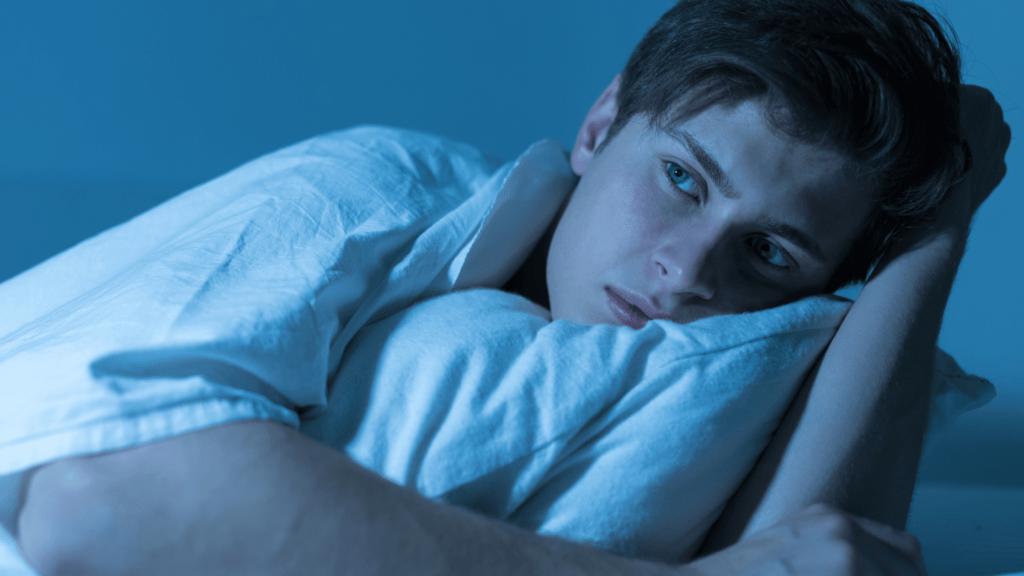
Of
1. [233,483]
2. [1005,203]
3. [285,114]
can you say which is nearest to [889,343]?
[233,483]

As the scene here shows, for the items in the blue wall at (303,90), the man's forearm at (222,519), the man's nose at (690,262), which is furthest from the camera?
the blue wall at (303,90)

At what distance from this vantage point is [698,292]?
2.45 feet

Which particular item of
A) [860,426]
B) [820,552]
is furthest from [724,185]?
[820,552]

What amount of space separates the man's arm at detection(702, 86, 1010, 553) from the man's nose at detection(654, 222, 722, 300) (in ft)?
0.49

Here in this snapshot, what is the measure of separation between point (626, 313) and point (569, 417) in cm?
23

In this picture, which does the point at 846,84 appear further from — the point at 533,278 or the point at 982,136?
the point at 533,278

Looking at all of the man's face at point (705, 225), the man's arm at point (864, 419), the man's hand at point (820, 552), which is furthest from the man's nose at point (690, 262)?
the man's hand at point (820, 552)

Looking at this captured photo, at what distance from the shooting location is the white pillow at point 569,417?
0.56 m

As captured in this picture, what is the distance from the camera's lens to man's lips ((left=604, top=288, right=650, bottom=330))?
78cm

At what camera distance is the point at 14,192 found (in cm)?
161

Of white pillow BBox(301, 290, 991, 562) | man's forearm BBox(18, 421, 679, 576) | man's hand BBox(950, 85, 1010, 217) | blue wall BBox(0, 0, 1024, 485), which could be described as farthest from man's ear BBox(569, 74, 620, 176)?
blue wall BBox(0, 0, 1024, 485)

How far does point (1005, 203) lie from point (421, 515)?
176 cm

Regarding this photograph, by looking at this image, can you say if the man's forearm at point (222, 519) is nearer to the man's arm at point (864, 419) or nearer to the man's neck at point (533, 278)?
the man's arm at point (864, 419)

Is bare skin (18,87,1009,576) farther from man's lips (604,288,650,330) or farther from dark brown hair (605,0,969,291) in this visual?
dark brown hair (605,0,969,291)
